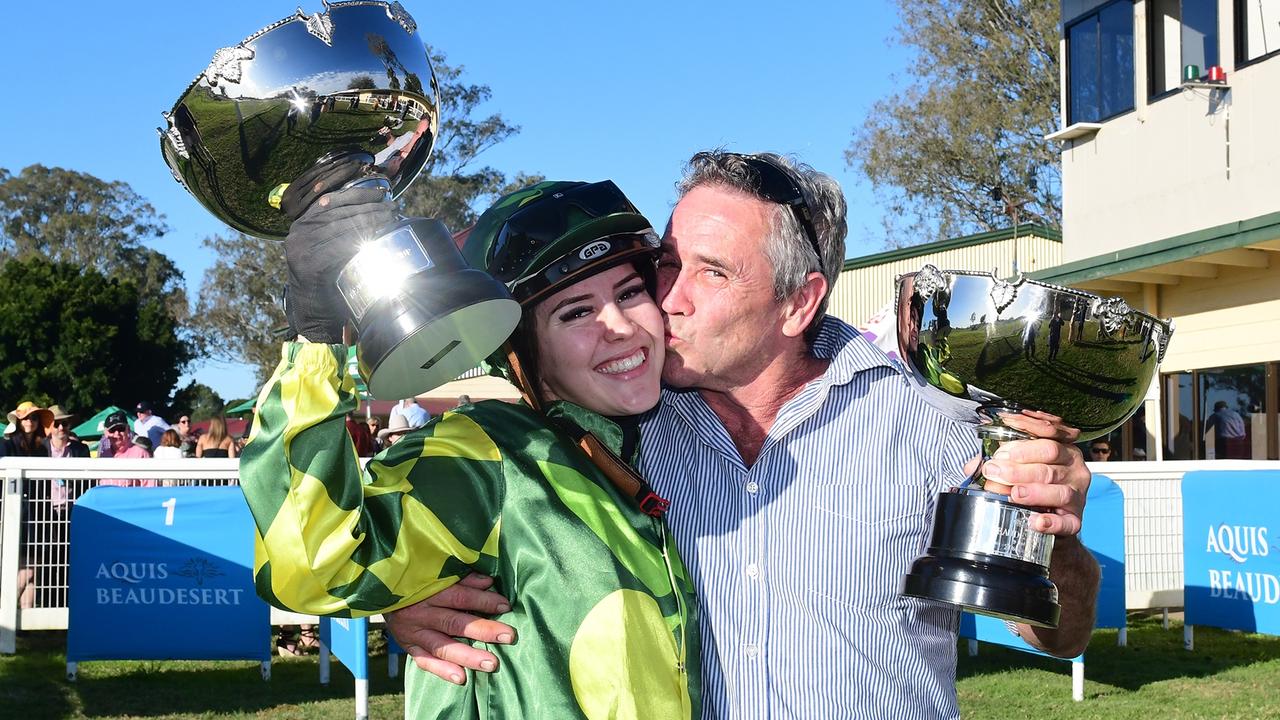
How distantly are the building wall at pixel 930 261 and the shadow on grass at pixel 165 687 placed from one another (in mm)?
15197

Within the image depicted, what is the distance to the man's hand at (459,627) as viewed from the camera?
214 cm

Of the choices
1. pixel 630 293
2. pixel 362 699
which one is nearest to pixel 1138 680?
pixel 362 699

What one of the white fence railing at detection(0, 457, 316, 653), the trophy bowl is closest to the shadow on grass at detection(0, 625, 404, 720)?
the white fence railing at detection(0, 457, 316, 653)

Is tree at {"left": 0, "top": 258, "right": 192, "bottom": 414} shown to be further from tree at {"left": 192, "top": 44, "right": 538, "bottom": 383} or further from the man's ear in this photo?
the man's ear

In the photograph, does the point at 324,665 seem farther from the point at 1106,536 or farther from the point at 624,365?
the point at 624,365

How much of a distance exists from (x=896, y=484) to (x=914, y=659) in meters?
0.39

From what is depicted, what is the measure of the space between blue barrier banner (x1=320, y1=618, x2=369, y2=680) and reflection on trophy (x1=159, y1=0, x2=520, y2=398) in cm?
432

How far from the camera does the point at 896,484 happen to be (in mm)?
Answer: 2643

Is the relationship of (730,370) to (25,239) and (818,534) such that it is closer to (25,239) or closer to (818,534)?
(818,534)

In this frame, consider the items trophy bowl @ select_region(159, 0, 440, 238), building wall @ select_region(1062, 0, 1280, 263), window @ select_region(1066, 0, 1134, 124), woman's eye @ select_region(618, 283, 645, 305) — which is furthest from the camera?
window @ select_region(1066, 0, 1134, 124)

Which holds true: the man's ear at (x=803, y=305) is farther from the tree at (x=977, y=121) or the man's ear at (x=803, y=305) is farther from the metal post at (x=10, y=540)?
the tree at (x=977, y=121)

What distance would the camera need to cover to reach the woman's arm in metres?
1.85

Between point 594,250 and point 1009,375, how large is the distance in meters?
0.87

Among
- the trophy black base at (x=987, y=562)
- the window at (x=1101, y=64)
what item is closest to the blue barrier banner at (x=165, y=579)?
the trophy black base at (x=987, y=562)
